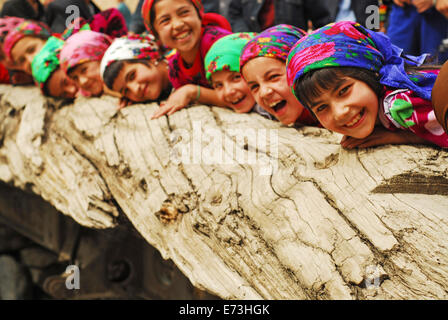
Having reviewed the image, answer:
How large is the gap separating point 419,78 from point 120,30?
3.23 meters

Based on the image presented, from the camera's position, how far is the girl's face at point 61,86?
137 inches

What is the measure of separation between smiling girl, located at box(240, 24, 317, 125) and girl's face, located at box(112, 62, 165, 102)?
0.97 meters

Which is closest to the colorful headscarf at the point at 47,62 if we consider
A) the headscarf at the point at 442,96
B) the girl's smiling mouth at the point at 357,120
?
the girl's smiling mouth at the point at 357,120

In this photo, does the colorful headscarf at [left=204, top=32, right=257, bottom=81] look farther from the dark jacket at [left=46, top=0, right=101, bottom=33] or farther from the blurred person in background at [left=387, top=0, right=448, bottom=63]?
the dark jacket at [left=46, top=0, right=101, bottom=33]

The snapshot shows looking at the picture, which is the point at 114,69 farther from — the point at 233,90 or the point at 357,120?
the point at 357,120

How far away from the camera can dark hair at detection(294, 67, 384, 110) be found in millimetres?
1580

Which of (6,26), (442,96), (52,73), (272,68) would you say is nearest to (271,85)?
(272,68)

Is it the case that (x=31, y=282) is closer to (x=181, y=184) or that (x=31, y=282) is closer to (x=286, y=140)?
(x=181, y=184)

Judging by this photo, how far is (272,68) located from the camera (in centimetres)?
212

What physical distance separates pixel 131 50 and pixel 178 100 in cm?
56

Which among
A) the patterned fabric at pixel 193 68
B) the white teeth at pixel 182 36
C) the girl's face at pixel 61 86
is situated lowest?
the girl's face at pixel 61 86

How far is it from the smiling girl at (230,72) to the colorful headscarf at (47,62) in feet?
5.24

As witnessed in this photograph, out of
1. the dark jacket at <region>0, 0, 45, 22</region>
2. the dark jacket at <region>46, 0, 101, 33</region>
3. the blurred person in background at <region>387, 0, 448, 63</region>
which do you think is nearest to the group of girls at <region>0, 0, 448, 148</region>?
the dark jacket at <region>46, 0, 101, 33</region>

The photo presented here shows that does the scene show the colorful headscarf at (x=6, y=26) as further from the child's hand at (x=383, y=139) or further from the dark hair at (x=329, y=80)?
the child's hand at (x=383, y=139)
